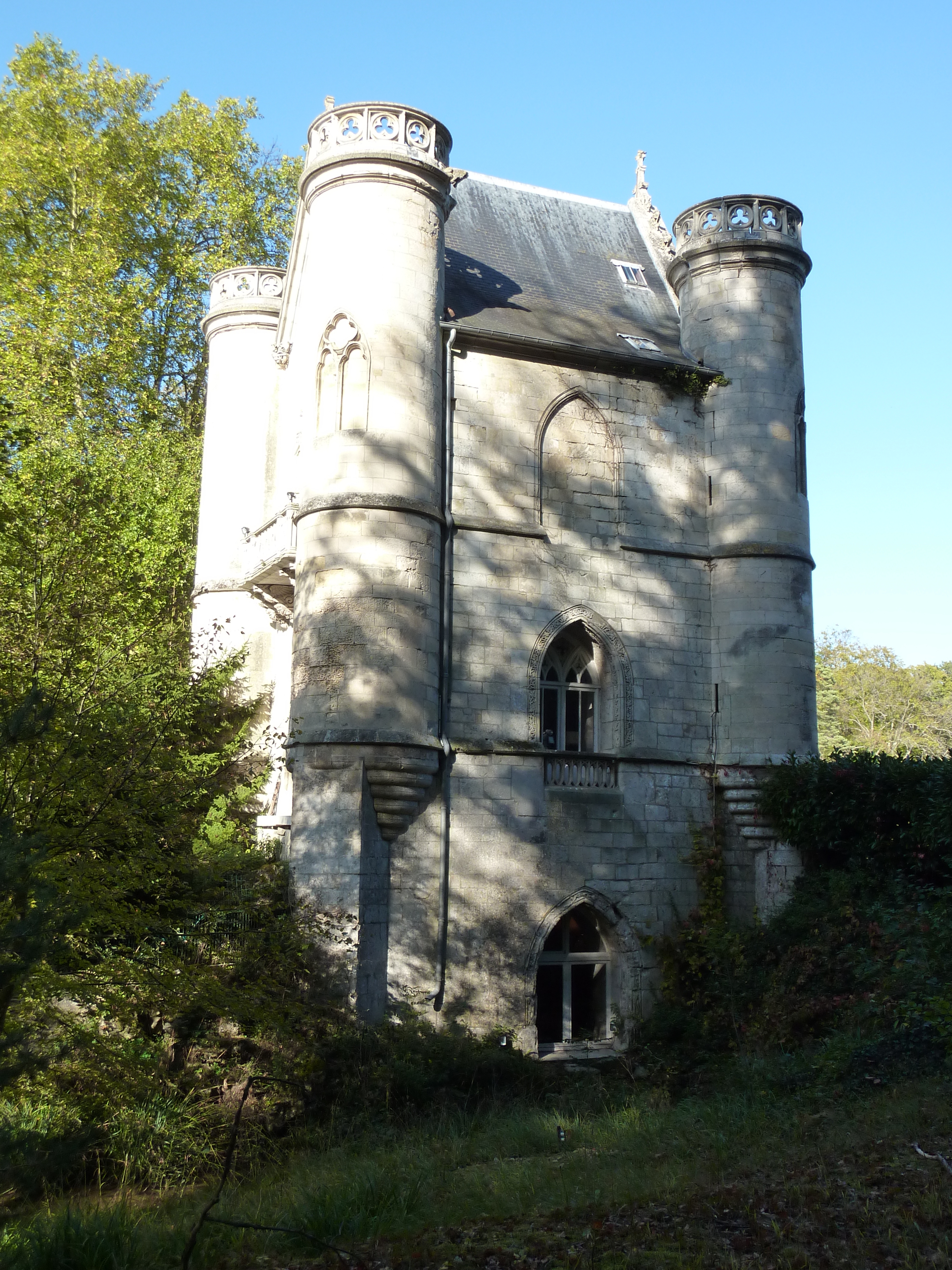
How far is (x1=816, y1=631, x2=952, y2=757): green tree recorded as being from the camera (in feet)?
144

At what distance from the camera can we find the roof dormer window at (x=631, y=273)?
745 inches

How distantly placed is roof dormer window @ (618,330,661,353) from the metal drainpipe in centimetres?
321

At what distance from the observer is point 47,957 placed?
6012mm

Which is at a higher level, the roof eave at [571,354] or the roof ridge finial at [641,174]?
the roof ridge finial at [641,174]

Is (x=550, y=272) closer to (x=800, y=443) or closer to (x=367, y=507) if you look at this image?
(x=800, y=443)

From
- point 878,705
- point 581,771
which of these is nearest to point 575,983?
point 581,771

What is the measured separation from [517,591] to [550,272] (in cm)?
647

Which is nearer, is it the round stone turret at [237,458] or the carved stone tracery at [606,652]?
the carved stone tracery at [606,652]

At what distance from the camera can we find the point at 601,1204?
7.26 metres

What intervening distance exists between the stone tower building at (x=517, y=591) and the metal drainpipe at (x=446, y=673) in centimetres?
3

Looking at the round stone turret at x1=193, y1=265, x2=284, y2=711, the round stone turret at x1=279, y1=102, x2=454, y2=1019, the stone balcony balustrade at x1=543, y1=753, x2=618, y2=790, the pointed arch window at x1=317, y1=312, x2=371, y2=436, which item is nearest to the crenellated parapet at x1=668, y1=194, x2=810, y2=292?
the round stone turret at x1=279, y1=102, x2=454, y2=1019

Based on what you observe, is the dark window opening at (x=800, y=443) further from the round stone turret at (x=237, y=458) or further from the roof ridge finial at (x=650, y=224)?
the round stone turret at (x=237, y=458)

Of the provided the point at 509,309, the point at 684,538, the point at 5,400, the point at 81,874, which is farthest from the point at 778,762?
the point at 5,400

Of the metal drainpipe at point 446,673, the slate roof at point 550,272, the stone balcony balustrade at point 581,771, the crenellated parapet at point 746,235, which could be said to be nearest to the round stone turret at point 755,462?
the crenellated parapet at point 746,235
